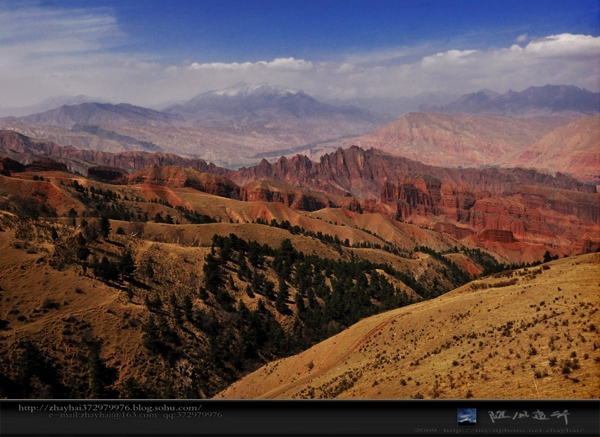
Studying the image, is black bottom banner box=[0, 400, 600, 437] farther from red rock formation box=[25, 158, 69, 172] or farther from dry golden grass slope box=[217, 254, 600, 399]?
red rock formation box=[25, 158, 69, 172]

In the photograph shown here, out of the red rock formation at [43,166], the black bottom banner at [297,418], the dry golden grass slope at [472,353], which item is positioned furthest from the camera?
the red rock formation at [43,166]

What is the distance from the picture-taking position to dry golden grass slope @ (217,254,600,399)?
1599 cm

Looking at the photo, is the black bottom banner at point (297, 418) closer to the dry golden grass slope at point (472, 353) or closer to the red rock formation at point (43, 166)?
the dry golden grass slope at point (472, 353)

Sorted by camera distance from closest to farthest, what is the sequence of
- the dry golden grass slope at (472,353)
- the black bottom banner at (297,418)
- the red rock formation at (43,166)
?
the black bottom banner at (297,418) < the dry golden grass slope at (472,353) < the red rock formation at (43,166)

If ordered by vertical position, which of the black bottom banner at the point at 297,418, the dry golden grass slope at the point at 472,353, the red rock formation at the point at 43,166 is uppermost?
the red rock formation at the point at 43,166

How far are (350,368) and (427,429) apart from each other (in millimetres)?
16100

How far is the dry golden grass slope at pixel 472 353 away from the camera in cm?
1599

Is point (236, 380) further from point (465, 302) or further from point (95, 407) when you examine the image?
point (95, 407)

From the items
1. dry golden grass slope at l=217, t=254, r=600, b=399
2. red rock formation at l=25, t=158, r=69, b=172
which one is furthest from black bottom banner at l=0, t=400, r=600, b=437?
red rock formation at l=25, t=158, r=69, b=172

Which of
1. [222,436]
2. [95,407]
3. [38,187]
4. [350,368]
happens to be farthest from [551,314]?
[38,187]

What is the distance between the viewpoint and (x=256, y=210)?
172 meters

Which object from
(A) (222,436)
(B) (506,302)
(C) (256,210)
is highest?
(A) (222,436)

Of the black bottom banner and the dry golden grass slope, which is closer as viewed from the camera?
the black bottom banner

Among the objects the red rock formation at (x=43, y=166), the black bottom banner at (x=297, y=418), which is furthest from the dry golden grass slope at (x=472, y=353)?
the red rock formation at (x=43, y=166)
